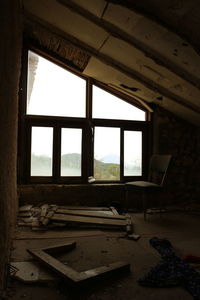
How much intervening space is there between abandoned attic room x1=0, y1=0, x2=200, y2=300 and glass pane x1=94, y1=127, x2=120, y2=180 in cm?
2

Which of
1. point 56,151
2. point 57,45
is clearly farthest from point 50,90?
point 56,151

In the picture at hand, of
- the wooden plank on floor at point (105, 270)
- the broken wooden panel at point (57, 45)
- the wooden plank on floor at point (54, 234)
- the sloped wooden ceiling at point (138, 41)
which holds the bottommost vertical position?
the wooden plank on floor at point (54, 234)

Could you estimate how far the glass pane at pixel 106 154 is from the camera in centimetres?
459

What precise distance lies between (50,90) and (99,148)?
1.37 meters

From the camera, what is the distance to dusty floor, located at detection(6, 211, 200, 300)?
1.62 metres

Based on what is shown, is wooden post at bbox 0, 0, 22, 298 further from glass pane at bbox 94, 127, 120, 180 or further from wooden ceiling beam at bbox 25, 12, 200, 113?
glass pane at bbox 94, 127, 120, 180

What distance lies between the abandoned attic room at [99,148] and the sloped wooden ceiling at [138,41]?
2 cm

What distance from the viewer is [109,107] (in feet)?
15.3

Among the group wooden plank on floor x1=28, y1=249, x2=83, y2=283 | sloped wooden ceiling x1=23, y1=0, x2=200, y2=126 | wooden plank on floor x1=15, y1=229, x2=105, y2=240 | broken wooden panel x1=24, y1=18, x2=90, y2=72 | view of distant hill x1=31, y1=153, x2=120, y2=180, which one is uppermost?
broken wooden panel x1=24, y1=18, x2=90, y2=72

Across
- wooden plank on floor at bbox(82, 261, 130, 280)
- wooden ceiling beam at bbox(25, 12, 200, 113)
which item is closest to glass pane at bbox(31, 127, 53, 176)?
wooden ceiling beam at bbox(25, 12, 200, 113)

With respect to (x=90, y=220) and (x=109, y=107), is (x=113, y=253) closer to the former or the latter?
(x=90, y=220)

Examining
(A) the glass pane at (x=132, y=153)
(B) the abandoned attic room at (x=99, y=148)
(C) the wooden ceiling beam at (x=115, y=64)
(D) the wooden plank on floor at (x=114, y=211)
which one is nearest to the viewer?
(B) the abandoned attic room at (x=99, y=148)

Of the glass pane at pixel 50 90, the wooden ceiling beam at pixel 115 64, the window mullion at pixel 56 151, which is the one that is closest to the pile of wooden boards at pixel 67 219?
the window mullion at pixel 56 151

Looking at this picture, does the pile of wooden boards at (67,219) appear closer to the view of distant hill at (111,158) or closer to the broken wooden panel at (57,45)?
the view of distant hill at (111,158)
